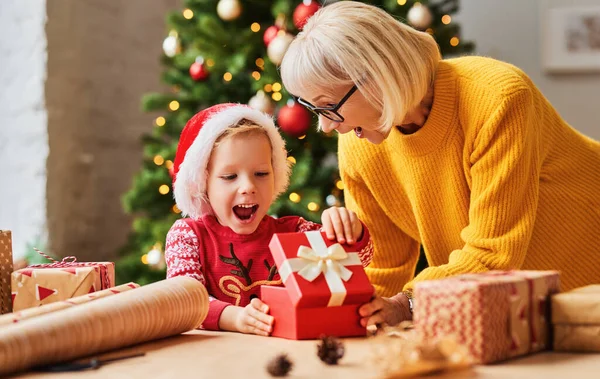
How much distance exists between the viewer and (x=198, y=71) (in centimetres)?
304

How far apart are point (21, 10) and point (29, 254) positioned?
116 centimetres

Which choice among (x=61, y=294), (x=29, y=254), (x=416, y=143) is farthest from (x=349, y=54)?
(x=29, y=254)

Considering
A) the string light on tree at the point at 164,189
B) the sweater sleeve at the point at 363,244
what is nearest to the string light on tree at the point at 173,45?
the string light on tree at the point at 164,189

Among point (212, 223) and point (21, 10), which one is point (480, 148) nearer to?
point (212, 223)

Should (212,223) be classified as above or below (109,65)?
below

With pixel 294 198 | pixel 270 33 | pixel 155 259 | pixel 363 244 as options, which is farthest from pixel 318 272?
pixel 155 259

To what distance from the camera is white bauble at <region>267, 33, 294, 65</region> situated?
2727 millimetres

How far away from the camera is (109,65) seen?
3883mm

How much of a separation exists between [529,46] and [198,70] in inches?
64.9

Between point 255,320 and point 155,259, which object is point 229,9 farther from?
point 255,320

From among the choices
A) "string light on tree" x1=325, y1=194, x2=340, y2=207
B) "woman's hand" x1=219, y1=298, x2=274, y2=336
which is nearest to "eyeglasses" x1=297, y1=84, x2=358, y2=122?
"woman's hand" x1=219, y1=298, x2=274, y2=336

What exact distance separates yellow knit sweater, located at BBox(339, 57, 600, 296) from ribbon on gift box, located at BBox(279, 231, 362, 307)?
246 millimetres

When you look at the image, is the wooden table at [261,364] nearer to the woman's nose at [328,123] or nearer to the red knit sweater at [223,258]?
the red knit sweater at [223,258]

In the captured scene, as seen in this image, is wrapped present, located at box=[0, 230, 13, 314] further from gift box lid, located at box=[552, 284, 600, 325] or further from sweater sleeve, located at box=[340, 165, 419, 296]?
gift box lid, located at box=[552, 284, 600, 325]
